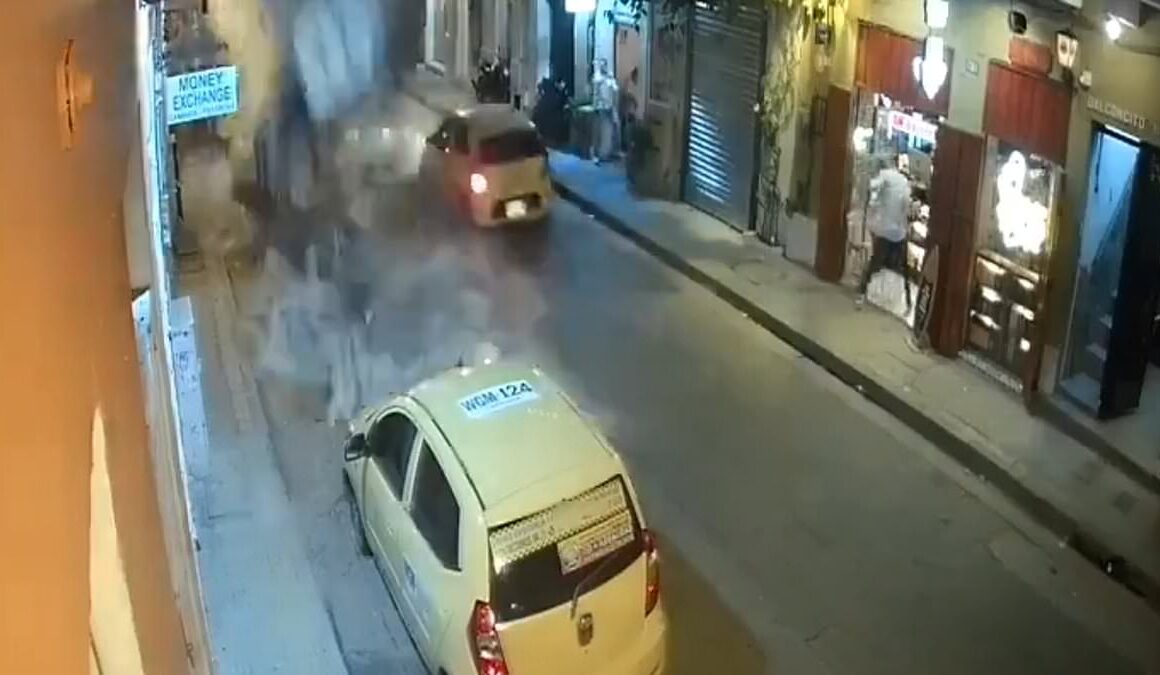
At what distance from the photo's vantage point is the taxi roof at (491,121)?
20.9 meters

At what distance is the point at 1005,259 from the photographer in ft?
49.5

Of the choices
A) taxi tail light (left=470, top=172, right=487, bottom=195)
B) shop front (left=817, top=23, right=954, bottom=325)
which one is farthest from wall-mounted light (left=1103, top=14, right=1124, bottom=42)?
taxi tail light (left=470, top=172, right=487, bottom=195)

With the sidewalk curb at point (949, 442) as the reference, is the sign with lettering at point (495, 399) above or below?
above

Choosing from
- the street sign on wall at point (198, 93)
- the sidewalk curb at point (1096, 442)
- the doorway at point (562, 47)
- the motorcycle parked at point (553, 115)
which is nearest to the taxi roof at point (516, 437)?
the sidewalk curb at point (1096, 442)

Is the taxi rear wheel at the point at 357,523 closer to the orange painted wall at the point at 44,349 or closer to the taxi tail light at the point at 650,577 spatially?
the taxi tail light at the point at 650,577

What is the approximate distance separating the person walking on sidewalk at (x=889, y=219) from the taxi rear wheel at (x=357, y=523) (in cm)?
754

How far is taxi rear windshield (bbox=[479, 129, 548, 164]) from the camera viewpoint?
20.7 metres

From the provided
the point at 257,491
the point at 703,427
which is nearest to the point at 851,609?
the point at 703,427

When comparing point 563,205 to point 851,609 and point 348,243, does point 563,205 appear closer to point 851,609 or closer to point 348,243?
point 348,243

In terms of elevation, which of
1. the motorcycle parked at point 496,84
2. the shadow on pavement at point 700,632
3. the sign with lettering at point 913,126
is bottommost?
the motorcycle parked at point 496,84

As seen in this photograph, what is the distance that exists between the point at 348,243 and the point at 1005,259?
340 inches

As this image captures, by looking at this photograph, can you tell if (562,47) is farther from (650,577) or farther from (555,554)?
(555,554)

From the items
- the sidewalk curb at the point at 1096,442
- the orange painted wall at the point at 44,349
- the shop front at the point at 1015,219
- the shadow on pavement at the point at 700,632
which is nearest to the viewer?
the orange painted wall at the point at 44,349

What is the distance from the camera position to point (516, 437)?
30.2 feet
